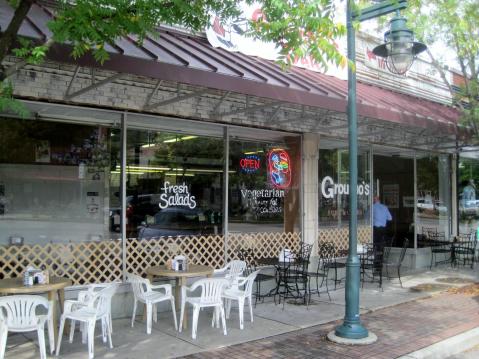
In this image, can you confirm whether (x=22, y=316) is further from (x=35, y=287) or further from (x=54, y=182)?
(x=54, y=182)

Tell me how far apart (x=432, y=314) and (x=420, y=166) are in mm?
7244

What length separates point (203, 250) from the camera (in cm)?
917

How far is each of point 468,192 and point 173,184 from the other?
38.7ft

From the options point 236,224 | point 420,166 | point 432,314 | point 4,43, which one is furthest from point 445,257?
point 4,43

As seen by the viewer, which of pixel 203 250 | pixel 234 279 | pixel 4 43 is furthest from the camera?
pixel 203 250

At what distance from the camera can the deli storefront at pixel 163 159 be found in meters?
7.06

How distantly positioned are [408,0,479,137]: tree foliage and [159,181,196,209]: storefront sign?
5.62 metres

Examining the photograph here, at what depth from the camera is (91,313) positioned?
567 centimetres

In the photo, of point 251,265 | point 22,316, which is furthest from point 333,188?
point 22,316

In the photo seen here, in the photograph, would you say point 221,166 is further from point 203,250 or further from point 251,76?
point 251,76

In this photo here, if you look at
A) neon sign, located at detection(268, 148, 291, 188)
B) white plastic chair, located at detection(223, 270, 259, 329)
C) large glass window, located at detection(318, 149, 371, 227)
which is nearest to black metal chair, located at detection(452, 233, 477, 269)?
large glass window, located at detection(318, 149, 371, 227)

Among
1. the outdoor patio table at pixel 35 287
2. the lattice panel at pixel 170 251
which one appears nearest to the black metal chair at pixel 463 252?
the lattice panel at pixel 170 251

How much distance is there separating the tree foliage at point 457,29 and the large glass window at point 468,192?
235 inches

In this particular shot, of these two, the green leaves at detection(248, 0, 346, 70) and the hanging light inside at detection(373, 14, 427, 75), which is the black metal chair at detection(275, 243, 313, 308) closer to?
the hanging light inside at detection(373, 14, 427, 75)
